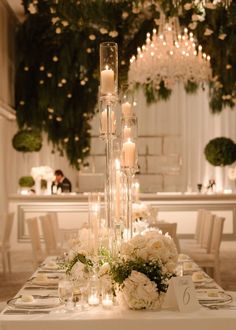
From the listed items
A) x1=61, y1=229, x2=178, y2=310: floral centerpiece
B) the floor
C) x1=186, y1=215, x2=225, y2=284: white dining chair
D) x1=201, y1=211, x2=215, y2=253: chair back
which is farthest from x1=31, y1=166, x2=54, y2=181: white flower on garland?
x1=61, y1=229, x2=178, y2=310: floral centerpiece

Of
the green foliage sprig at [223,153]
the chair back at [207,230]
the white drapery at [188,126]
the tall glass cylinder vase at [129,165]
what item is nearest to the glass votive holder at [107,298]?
the tall glass cylinder vase at [129,165]

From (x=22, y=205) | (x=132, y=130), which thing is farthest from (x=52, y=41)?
(x=132, y=130)

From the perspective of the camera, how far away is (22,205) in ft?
38.8

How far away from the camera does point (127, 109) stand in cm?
426

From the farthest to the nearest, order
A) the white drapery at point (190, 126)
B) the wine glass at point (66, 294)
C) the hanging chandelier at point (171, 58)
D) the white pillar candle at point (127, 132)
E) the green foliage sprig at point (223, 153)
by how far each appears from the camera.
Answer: the white drapery at point (190, 126) < the green foliage sprig at point (223, 153) < the hanging chandelier at point (171, 58) < the white pillar candle at point (127, 132) < the wine glass at point (66, 294)

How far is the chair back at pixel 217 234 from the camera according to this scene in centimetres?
756

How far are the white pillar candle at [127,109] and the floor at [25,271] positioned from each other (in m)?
3.87

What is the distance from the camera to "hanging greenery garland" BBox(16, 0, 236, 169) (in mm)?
12570

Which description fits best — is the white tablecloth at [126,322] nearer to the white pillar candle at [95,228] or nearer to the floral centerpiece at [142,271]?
the floral centerpiece at [142,271]

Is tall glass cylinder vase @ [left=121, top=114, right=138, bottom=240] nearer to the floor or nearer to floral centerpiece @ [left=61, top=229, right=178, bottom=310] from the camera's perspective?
floral centerpiece @ [left=61, top=229, right=178, bottom=310]

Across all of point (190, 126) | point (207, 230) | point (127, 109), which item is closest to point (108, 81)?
point (127, 109)

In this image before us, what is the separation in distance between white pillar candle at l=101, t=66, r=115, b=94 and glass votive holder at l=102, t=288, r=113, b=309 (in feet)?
3.16

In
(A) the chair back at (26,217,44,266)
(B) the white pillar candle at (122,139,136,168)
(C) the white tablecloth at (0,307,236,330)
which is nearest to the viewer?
(C) the white tablecloth at (0,307,236,330)

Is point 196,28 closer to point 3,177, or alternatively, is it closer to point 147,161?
point 147,161
